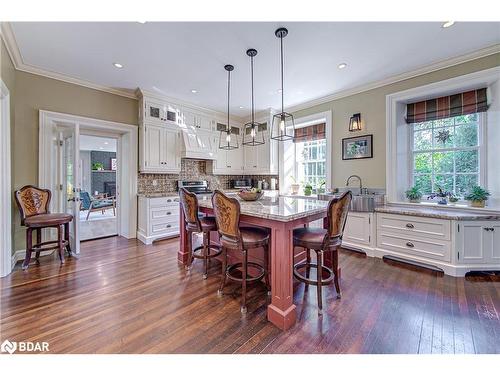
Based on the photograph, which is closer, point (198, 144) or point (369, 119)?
point (369, 119)

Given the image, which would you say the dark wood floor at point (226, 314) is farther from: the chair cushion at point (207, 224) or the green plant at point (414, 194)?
the green plant at point (414, 194)

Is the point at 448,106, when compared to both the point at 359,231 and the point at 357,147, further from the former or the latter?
the point at 359,231

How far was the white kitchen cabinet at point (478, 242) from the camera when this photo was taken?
2578 millimetres

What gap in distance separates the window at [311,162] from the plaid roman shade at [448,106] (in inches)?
61.7

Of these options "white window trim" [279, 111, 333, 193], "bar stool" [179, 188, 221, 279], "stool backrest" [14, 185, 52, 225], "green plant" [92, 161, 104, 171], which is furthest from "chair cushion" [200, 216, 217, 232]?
"green plant" [92, 161, 104, 171]

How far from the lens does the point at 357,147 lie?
3.87 metres

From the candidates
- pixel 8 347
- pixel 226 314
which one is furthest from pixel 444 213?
pixel 8 347

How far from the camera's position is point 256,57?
9.29 ft

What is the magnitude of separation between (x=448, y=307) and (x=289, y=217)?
1749 mm

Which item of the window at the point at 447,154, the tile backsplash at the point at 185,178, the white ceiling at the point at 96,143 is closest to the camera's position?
the window at the point at 447,154

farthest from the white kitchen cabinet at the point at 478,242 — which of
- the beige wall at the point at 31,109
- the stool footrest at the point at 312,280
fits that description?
the beige wall at the point at 31,109

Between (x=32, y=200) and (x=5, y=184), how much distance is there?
57cm
